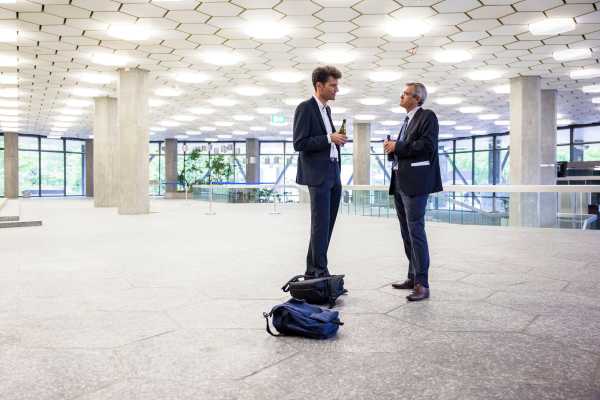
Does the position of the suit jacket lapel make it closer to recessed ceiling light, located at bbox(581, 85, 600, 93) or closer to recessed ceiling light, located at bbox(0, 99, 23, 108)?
recessed ceiling light, located at bbox(581, 85, 600, 93)

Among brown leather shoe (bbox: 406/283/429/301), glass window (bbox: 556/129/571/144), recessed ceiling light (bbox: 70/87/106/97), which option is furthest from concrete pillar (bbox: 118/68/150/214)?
glass window (bbox: 556/129/571/144)

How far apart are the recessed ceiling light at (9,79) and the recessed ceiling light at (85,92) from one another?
6.50 ft

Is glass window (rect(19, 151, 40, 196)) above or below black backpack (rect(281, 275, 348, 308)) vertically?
above

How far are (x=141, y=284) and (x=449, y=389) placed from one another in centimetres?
296

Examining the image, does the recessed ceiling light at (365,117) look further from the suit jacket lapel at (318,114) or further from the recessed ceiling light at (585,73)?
the suit jacket lapel at (318,114)

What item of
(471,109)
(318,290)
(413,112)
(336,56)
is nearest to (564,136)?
(471,109)

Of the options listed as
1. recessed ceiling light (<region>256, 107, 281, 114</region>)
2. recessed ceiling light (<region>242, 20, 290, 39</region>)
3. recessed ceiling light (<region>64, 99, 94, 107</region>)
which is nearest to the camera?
recessed ceiling light (<region>242, 20, 290, 39</region>)

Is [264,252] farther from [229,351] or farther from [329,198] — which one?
[229,351]

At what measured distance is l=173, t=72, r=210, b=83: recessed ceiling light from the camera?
52.6ft

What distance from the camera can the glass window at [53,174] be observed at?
123 feet

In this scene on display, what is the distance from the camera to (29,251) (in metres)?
A: 6.31

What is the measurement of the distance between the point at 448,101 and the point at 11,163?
29.5m

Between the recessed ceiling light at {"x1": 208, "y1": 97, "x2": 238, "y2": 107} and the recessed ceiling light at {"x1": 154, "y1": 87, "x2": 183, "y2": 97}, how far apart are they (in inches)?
69.5

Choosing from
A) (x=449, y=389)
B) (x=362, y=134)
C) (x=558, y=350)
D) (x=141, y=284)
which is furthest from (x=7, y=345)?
(x=362, y=134)
